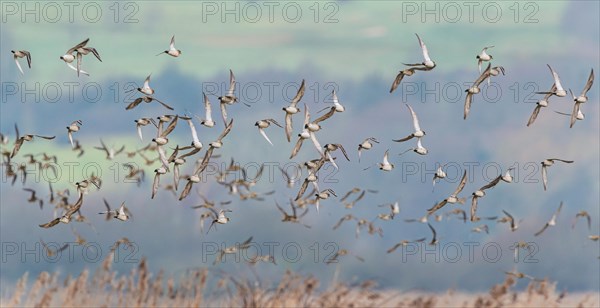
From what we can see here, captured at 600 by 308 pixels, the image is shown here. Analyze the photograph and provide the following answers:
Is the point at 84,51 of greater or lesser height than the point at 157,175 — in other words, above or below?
above

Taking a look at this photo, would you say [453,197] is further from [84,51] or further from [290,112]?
[84,51]

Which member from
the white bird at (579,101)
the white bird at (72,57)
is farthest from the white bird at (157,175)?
the white bird at (579,101)

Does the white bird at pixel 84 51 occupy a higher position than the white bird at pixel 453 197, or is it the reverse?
the white bird at pixel 84 51

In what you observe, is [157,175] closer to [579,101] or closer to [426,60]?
[426,60]

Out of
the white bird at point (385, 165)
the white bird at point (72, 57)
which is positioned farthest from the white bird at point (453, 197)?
the white bird at point (72, 57)

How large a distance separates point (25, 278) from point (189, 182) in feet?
16.9

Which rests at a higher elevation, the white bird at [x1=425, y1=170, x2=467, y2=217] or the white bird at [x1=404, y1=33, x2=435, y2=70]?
the white bird at [x1=404, y1=33, x2=435, y2=70]

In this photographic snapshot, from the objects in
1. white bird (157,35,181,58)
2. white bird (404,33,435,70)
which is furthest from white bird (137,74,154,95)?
white bird (404,33,435,70)

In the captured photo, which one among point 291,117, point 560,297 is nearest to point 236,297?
point 291,117

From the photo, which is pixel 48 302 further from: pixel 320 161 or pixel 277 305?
pixel 320 161

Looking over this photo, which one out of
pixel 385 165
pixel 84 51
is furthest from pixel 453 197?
pixel 84 51

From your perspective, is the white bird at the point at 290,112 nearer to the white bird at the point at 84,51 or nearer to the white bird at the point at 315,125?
the white bird at the point at 315,125

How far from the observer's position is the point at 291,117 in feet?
55.1

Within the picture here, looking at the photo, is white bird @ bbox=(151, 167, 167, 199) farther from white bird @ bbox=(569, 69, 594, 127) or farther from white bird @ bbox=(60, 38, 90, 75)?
white bird @ bbox=(569, 69, 594, 127)
